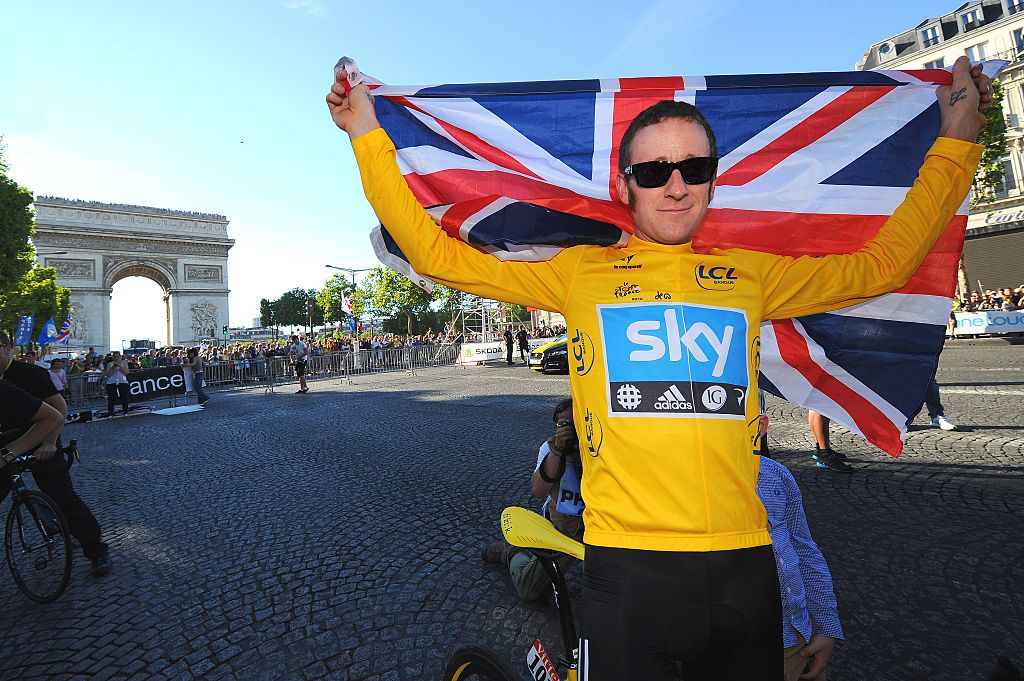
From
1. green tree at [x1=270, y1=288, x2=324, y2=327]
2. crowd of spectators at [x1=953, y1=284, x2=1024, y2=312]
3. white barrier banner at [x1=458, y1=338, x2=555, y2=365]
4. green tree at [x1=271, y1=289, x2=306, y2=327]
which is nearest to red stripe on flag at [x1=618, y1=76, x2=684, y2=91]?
crowd of spectators at [x1=953, y1=284, x2=1024, y2=312]

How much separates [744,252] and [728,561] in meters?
0.89

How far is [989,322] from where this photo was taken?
1712cm

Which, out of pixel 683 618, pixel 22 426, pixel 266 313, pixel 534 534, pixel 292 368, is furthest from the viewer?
pixel 266 313

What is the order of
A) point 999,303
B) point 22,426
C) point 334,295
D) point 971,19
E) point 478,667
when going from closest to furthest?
1. point 478,667
2. point 22,426
3. point 999,303
4. point 971,19
5. point 334,295

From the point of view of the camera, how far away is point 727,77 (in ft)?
7.88

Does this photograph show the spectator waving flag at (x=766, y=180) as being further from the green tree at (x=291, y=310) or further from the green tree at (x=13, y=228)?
the green tree at (x=291, y=310)

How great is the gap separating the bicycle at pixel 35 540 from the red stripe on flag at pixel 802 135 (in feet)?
16.4

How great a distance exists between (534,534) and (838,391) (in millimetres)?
1743

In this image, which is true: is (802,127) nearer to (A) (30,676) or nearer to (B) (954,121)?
(B) (954,121)

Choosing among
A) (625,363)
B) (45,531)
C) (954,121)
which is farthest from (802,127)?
(45,531)

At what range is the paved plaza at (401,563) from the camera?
105 inches

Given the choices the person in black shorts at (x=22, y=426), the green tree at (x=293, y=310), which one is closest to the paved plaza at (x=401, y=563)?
the person in black shorts at (x=22, y=426)

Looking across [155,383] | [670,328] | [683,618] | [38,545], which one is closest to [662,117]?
[670,328]

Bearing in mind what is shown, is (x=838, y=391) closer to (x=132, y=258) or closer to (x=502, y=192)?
(x=502, y=192)
